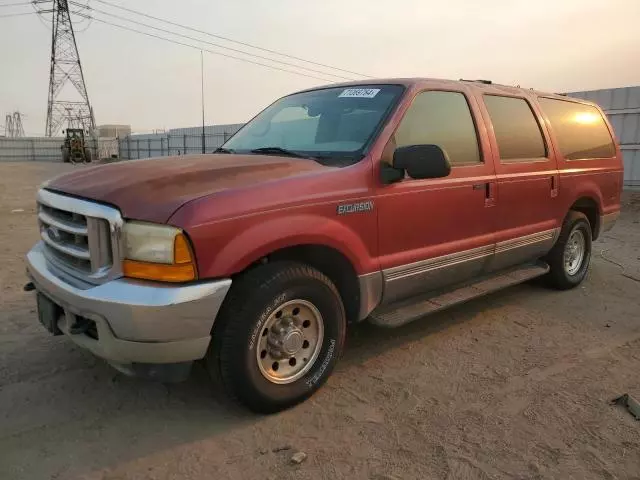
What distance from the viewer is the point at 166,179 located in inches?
113

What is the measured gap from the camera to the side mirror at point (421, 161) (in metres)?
3.17

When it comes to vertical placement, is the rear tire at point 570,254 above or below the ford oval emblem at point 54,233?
below

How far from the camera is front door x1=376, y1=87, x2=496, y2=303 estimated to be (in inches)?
136

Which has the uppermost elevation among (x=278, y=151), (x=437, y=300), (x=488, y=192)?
(x=278, y=151)

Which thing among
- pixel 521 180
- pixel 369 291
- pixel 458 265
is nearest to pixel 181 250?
pixel 369 291

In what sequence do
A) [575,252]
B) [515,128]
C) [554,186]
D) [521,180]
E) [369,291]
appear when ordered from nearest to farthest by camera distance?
[369,291], [521,180], [515,128], [554,186], [575,252]

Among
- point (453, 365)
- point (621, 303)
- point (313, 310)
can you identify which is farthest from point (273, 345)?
point (621, 303)

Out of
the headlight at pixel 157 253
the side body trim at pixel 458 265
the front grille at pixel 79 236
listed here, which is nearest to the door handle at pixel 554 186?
the side body trim at pixel 458 265

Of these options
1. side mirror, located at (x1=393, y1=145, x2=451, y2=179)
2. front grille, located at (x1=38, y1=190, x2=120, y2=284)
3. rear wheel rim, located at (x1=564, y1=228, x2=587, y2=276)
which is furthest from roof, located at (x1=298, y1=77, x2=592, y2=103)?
front grille, located at (x1=38, y1=190, x2=120, y2=284)

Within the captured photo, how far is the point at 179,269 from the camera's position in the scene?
2.54m

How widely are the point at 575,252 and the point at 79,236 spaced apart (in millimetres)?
4966

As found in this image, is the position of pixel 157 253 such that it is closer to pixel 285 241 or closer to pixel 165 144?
pixel 285 241

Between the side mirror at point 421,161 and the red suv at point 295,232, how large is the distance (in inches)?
0.5

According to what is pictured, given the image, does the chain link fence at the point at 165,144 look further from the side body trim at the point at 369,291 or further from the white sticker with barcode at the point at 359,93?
the side body trim at the point at 369,291
